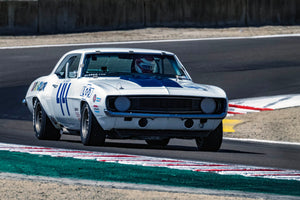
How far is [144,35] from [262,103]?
16.6 meters

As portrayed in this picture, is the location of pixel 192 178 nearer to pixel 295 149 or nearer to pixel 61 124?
pixel 61 124

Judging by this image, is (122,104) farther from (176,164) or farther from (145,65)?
(145,65)

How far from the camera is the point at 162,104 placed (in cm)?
1030

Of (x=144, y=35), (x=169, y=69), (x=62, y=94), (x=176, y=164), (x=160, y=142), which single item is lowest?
(x=144, y=35)

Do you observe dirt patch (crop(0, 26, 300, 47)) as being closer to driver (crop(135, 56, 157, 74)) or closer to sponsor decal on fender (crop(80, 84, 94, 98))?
driver (crop(135, 56, 157, 74))

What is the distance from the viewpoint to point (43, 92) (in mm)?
12227

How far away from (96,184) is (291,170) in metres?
2.95

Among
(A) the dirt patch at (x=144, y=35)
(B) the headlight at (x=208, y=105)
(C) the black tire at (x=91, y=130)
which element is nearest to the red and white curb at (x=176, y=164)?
(C) the black tire at (x=91, y=130)

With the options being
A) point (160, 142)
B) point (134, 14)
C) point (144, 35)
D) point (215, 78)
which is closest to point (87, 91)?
point (160, 142)

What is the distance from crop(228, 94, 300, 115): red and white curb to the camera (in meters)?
19.2

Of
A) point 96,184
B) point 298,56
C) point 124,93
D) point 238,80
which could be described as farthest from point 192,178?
point 298,56

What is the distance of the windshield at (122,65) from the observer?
36.9 feet

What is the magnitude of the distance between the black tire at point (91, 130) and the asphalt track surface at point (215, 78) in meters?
0.39

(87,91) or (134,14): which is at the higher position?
(87,91)
